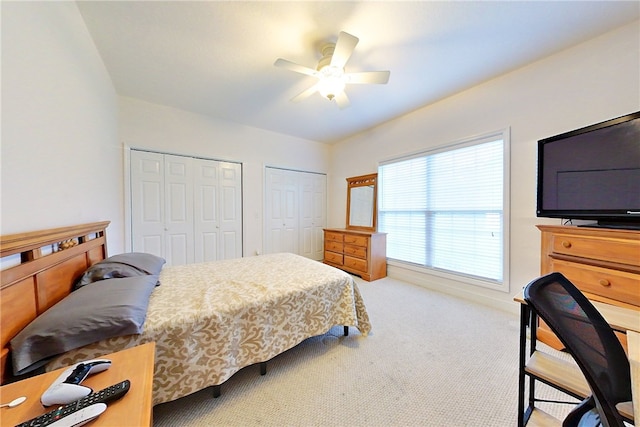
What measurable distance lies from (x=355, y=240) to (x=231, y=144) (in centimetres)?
263

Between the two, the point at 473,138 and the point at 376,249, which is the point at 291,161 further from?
the point at 473,138

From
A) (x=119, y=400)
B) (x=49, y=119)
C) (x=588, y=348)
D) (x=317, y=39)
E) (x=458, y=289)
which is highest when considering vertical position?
(x=317, y=39)

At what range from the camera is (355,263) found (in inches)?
152

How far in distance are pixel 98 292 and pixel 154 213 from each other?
2.34 m

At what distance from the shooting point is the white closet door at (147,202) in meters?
3.08

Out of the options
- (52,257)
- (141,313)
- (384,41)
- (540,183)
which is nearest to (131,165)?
(52,257)

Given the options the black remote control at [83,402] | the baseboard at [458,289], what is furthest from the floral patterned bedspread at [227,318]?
the baseboard at [458,289]

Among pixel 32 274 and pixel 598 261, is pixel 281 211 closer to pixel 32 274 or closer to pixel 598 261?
pixel 32 274

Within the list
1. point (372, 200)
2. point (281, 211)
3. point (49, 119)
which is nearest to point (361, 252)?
point (372, 200)

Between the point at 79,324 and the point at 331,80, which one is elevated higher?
the point at 331,80

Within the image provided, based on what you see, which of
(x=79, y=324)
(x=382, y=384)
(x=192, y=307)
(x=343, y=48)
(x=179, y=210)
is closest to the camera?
(x=79, y=324)

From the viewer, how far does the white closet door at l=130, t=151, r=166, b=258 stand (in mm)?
3084

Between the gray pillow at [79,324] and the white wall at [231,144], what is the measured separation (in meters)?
2.61

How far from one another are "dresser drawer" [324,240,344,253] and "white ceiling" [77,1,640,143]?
244 cm
